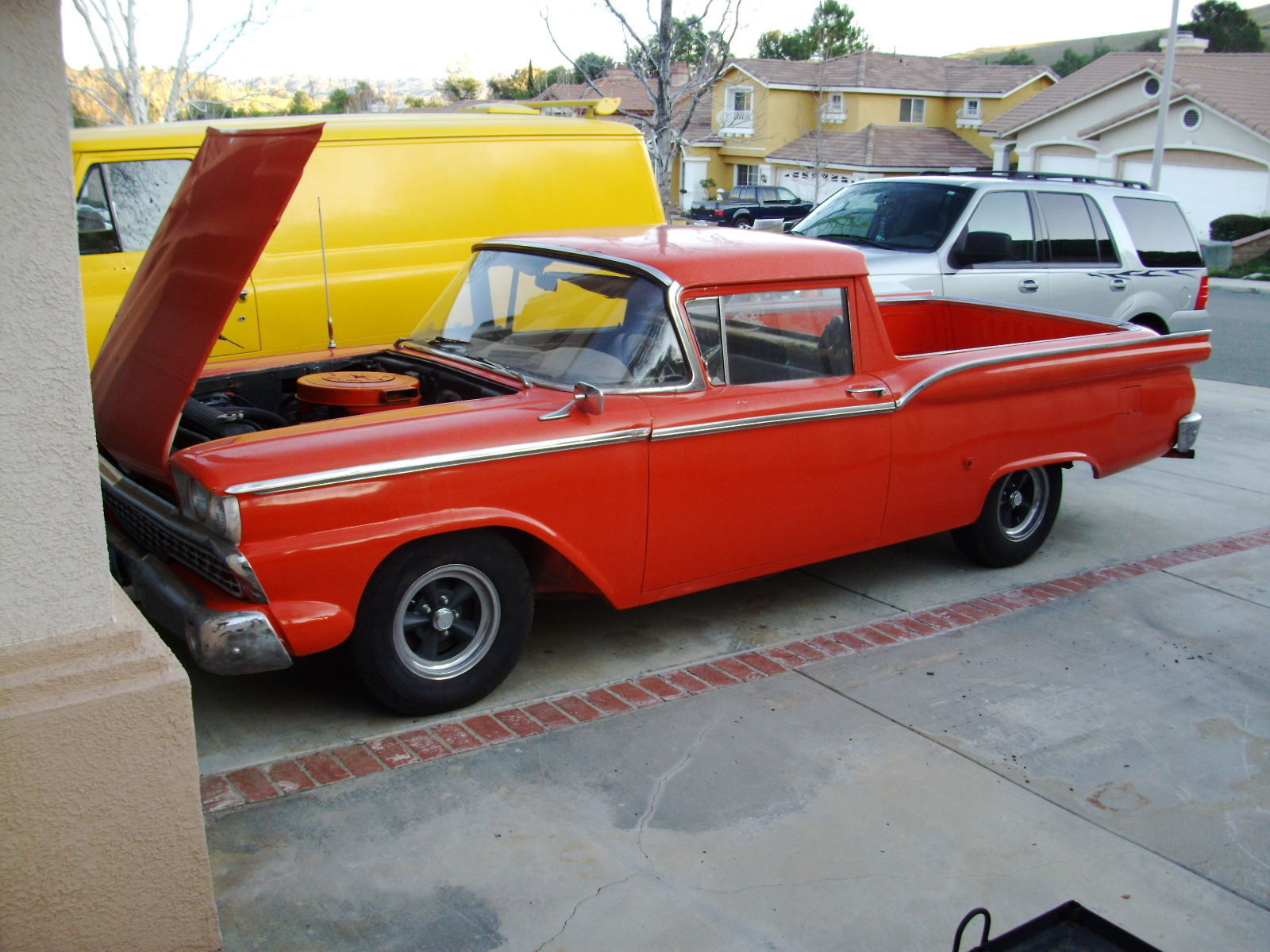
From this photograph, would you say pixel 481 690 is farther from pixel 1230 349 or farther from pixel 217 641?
pixel 1230 349

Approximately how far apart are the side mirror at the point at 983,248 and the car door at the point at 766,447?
3.82m

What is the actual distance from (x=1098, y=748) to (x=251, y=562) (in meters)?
3.11

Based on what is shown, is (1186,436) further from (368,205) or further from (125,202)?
(125,202)

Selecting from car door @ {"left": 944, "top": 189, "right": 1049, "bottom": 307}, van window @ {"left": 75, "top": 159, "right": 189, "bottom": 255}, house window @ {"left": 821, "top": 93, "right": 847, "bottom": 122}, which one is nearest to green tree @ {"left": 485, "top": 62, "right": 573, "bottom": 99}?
house window @ {"left": 821, "top": 93, "right": 847, "bottom": 122}

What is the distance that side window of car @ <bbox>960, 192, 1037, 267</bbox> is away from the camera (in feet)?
28.6

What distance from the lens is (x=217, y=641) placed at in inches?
144

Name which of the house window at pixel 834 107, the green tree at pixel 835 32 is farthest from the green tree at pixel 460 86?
the house window at pixel 834 107

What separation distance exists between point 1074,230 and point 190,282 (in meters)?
7.27

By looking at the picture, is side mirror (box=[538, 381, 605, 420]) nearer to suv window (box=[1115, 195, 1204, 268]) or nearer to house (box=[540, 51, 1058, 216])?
suv window (box=[1115, 195, 1204, 268])

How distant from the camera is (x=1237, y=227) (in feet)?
99.1

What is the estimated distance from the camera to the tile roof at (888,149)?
→ 152 feet

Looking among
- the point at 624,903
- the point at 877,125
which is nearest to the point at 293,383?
the point at 624,903

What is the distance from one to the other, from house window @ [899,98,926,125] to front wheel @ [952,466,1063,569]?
158 ft

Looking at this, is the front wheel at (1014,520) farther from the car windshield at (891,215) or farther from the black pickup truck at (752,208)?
the black pickup truck at (752,208)
